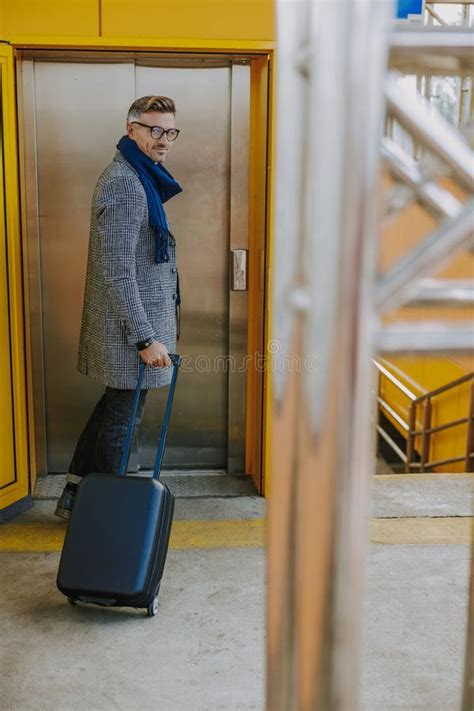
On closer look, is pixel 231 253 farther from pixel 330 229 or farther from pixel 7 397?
pixel 330 229

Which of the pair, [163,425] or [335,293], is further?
[163,425]

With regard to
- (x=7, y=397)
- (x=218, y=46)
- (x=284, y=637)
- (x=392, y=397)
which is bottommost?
(x=392, y=397)

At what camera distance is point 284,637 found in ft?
4.79

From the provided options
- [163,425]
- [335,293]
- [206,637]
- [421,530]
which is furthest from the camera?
[421,530]

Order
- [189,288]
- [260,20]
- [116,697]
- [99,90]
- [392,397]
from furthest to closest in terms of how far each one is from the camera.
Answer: [392,397] → [189,288] → [99,90] → [260,20] → [116,697]

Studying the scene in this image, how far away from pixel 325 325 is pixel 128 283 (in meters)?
2.47

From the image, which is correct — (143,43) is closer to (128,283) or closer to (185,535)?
(128,283)

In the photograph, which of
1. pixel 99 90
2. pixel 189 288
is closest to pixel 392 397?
pixel 189 288

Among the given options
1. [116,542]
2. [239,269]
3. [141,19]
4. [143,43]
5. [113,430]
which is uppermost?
[141,19]

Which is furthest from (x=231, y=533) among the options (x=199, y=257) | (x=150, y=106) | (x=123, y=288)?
(x=150, y=106)


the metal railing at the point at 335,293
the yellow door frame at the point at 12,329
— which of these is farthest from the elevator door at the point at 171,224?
the metal railing at the point at 335,293

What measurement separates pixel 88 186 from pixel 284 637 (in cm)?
347

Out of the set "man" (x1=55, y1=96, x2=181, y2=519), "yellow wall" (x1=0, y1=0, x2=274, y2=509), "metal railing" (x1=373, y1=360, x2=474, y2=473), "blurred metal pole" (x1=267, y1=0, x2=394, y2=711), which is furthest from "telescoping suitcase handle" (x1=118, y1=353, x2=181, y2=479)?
"metal railing" (x1=373, y1=360, x2=474, y2=473)

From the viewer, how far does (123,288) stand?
356 centimetres
